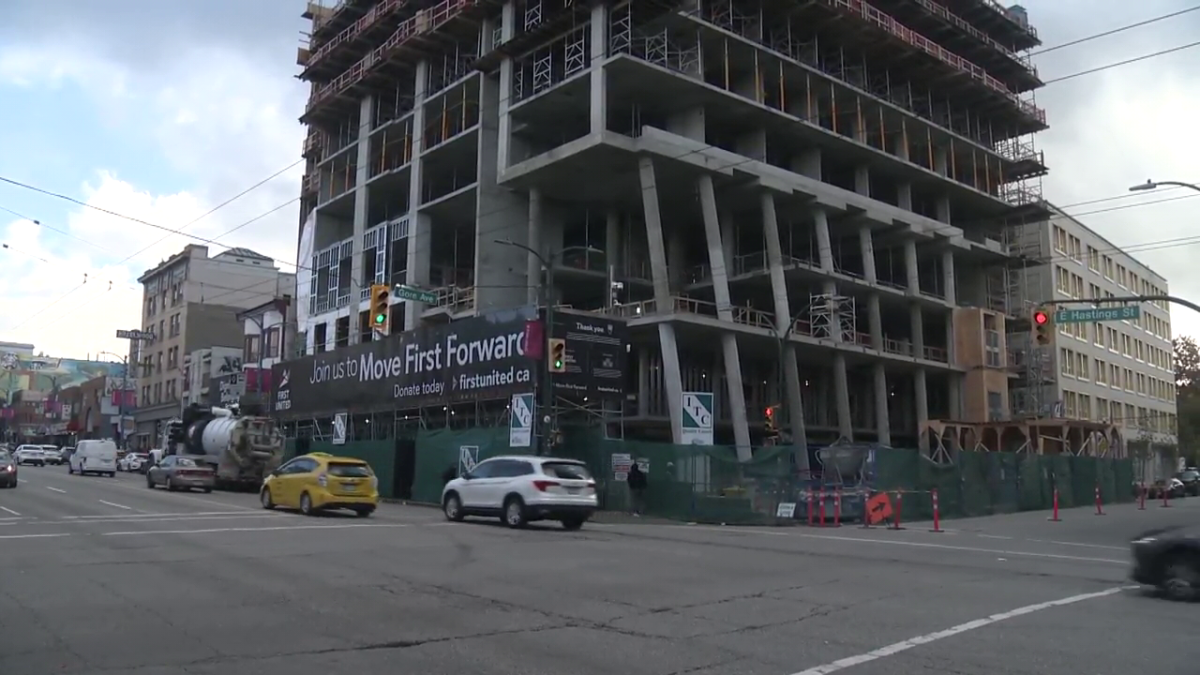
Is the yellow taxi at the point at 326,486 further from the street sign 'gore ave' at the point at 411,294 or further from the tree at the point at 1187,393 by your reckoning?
the tree at the point at 1187,393

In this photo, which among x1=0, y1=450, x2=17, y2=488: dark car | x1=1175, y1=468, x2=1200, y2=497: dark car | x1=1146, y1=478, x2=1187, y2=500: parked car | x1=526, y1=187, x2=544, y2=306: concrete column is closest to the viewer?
x1=0, y1=450, x2=17, y2=488: dark car

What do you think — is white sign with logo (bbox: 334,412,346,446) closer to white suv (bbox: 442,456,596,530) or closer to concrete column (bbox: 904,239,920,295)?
white suv (bbox: 442,456,596,530)

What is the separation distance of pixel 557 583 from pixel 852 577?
4582 mm

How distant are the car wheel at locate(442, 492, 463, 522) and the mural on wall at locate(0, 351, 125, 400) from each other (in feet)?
386

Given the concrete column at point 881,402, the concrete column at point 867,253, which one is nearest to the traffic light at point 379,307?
the concrete column at point 867,253

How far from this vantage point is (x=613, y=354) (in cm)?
3503

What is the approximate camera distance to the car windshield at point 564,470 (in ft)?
75.4

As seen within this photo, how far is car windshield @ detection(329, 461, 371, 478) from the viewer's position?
2555cm

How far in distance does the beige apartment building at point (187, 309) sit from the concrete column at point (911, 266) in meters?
52.9

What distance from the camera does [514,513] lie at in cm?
2294

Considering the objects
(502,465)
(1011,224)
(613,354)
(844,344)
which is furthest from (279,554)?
(1011,224)

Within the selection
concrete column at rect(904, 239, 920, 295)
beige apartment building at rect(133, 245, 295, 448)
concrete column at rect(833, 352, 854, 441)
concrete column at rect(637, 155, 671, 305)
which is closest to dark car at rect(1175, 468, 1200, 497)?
concrete column at rect(904, 239, 920, 295)

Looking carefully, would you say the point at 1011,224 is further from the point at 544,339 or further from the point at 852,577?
the point at 852,577

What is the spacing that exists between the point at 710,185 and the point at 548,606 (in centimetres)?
3479
